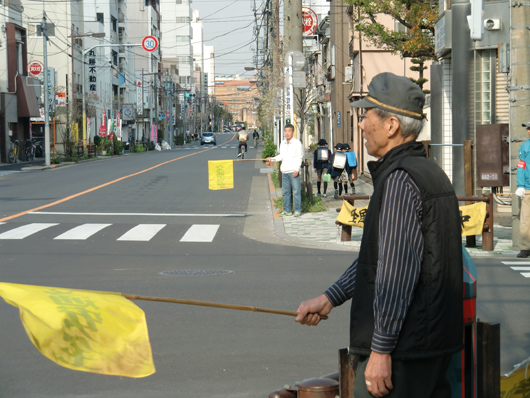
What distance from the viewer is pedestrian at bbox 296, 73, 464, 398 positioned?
8.34 feet

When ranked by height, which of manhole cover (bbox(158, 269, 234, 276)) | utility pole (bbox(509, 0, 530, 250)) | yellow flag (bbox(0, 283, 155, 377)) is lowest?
manhole cover (bbox(158, 269, 234, 276))

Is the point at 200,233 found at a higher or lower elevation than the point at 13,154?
lower

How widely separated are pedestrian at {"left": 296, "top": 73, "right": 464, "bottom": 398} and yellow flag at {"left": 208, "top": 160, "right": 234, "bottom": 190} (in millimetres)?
13458

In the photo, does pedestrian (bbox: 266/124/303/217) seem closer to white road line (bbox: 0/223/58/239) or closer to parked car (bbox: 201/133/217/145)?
white road line (bbox: 0/223/58/239)

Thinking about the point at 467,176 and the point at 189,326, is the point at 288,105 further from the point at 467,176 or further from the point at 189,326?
the point at 189,326

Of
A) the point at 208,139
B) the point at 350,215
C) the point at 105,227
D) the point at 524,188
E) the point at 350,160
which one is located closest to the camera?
the point at 524,188

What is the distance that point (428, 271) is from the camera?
101 inches

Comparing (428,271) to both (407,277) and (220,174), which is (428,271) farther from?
(220,174)

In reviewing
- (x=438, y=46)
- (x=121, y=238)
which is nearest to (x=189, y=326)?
(x=121, y=238)

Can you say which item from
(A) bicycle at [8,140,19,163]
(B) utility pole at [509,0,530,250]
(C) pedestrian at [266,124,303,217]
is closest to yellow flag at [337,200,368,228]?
(B) utility pole at [509,0,530,250]

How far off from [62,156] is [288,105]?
31.9 metres

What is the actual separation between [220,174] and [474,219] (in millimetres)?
6674

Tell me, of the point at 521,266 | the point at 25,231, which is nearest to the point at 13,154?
the point at 25,231

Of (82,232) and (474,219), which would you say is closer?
(474,219)
